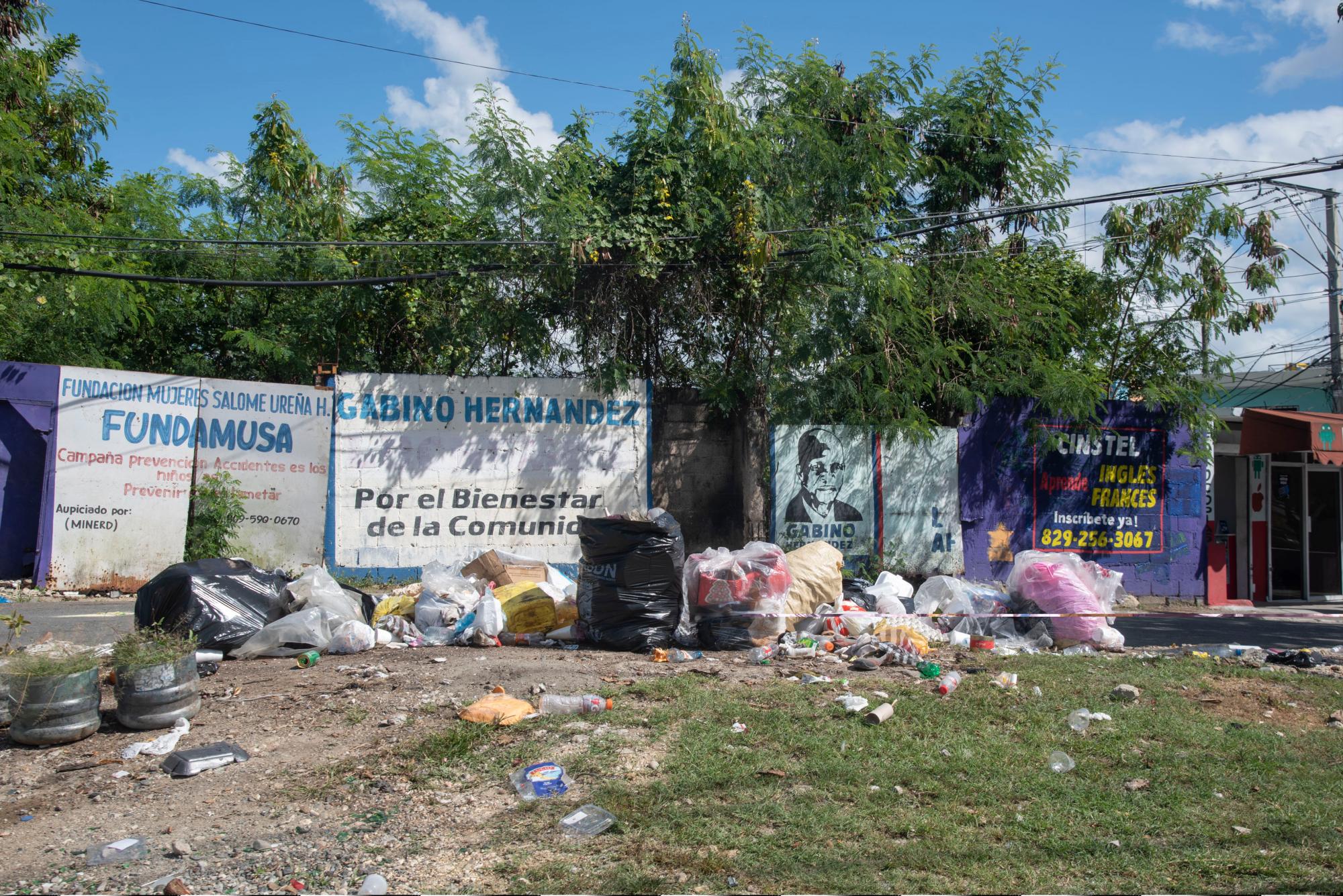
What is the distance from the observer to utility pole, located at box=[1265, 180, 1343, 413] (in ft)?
56.4

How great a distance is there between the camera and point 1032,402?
42.4 feet

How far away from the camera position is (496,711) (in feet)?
17.8

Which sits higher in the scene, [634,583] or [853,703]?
[634,583]

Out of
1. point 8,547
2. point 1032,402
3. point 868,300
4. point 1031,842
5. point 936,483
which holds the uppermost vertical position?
→ point 868,300

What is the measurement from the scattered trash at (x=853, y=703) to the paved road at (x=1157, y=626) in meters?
4.68

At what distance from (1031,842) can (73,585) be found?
971 cm

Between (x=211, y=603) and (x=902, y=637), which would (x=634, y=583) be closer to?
(x=902, y=637)

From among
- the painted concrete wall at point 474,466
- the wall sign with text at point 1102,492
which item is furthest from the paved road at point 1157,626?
the painted concrete wall at point 474,466

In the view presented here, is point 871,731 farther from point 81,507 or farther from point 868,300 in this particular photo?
point 81,507

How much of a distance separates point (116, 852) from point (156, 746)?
4.52ft

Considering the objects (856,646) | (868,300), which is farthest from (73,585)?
(868,300)

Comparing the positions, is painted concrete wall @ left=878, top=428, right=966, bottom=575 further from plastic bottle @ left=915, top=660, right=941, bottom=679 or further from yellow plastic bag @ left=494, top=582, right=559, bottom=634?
yellow plastic bag @ left=494, top=582, right=559, bottom=634

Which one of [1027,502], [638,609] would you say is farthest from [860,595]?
[1027,502]

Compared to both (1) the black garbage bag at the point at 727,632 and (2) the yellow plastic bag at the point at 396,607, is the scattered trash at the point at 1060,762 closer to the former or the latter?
(1) the black garbage bag at the point at 727,632
